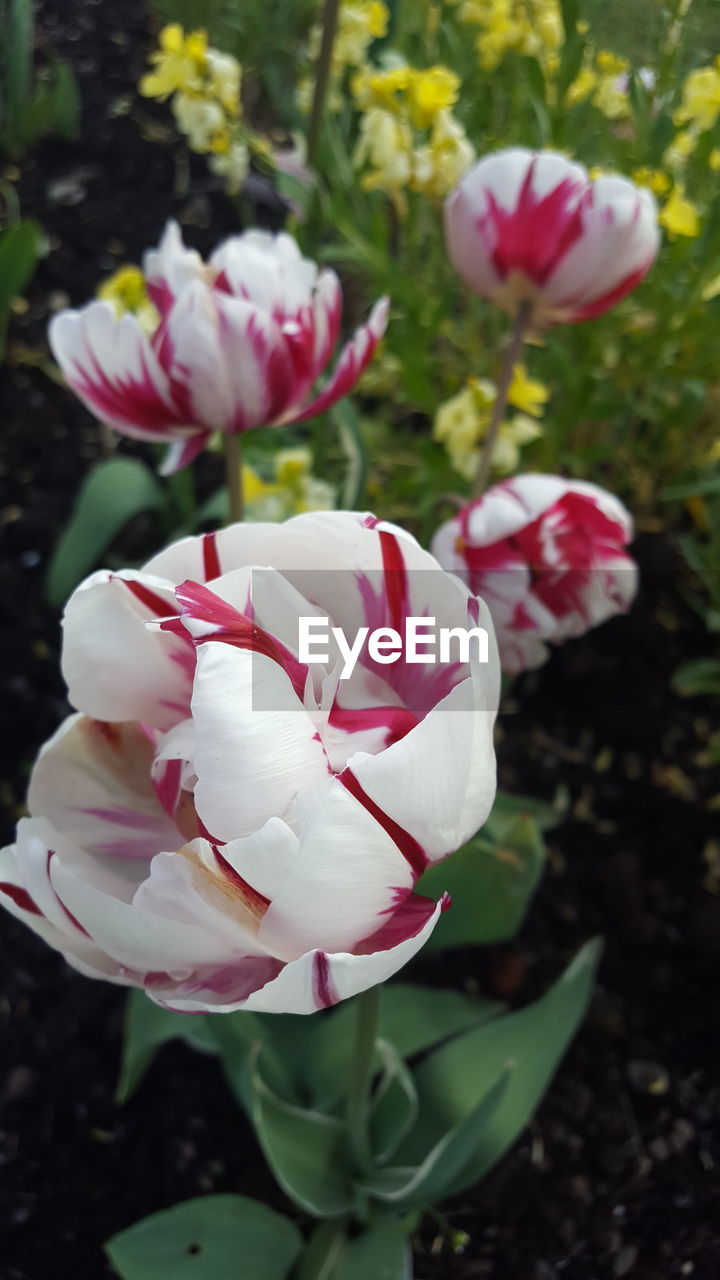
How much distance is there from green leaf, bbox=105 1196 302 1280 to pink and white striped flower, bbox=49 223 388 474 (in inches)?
16.7

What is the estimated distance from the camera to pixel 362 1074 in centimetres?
58

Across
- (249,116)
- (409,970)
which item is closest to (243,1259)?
(409,970)

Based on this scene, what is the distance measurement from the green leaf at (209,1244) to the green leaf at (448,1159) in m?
0.07

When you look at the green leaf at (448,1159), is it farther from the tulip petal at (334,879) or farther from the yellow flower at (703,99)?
the yellow flower at (703,99)

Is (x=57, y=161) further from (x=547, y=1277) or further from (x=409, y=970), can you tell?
(x=547, y=1277)

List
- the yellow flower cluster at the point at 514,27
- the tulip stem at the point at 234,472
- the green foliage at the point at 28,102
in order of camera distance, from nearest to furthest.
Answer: the tulip stem at the point at 234,472
the yellow flower cluster at the point at 514,27
the green foliage at the point at 28,102

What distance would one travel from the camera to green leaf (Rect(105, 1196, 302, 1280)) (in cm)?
58

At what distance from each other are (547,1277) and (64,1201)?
0.35 meters

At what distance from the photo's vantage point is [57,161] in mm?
1768

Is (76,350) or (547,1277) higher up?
(76,350)

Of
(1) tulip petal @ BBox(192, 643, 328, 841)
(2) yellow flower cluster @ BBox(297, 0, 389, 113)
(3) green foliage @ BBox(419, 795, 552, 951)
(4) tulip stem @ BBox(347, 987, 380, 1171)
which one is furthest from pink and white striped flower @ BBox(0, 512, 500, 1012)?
(2) yellow flower cluster @ BBox(297, 0, 389, 113)

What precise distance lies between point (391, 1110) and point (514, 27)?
3.20 ft

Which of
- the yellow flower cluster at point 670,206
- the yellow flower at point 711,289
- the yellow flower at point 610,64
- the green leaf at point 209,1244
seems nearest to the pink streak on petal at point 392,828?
the green leaf at point 209,1244

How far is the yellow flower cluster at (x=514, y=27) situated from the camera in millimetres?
1023
